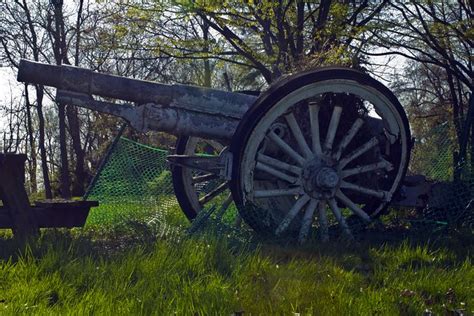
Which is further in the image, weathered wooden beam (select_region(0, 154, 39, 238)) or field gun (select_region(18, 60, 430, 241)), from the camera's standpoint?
weathered wooden beam (select_region(0, 154, 39, 238))

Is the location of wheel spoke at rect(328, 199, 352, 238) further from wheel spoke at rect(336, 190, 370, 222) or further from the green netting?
the green netting

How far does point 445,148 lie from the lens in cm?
891

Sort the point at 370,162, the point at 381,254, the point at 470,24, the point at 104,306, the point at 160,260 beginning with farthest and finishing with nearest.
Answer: the point at 470,24 → the point at 370,162 → the point at 381,254 → the point at 160,260 → the point at 104,306

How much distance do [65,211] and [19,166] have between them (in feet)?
2.07

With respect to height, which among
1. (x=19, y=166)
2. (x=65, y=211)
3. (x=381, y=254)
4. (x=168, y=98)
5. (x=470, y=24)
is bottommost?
(x=381, y=254)

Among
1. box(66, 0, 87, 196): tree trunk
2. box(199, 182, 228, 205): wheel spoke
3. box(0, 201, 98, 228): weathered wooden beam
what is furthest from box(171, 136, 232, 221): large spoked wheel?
box(66, 0, 87, 196): tree trunk

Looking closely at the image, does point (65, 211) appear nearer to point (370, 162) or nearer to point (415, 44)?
point (370, 162)

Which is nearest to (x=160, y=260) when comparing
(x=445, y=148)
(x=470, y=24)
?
(x=445, y=148)

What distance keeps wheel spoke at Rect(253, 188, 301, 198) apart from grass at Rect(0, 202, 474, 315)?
596 millimetres

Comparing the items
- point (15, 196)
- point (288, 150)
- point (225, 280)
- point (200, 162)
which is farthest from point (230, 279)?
point (200, 162)

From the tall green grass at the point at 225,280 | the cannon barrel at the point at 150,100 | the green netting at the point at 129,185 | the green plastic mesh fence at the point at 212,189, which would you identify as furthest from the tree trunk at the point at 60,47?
the tall green grass at the point at 225,280

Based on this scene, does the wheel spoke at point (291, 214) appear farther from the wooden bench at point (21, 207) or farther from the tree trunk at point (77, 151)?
the tree trunk at point (77, 151)

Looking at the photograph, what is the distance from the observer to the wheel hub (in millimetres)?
5832

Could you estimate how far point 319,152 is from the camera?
236 inches
